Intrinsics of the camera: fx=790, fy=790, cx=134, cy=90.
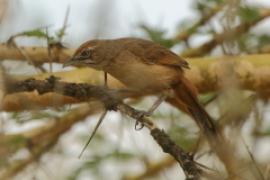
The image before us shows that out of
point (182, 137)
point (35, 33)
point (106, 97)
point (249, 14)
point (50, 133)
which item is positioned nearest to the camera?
point (106, 97)

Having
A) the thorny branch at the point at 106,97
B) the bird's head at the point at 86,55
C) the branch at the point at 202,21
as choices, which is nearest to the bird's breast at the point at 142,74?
the bird's head at the point at 86,55

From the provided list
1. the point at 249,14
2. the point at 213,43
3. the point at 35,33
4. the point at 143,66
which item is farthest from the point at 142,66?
the point at 213,43

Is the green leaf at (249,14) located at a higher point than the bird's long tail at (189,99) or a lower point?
higher

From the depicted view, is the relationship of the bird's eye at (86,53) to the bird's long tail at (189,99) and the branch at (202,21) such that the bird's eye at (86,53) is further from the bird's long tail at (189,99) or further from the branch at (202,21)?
the branch at (202,21)

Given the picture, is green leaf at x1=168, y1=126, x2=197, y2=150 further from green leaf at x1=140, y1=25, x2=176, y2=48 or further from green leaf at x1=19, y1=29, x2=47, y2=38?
green leaf at x1=19, y1=29, x2=47, y2=38

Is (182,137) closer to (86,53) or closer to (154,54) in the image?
(154,54)

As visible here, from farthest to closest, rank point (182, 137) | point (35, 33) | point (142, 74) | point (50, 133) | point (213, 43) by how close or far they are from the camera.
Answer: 1. point (213, 43)
2. point (50, 133)
3. point (182, 137)
4. point (142, 74)
5. point (35, 33)

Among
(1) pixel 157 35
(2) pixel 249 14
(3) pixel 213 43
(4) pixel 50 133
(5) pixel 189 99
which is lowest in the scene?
(4) pixel 50 133

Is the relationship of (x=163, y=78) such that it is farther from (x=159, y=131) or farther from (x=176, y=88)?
(x=159, y=131)

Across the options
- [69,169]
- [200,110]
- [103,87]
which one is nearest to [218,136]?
[200,110]
